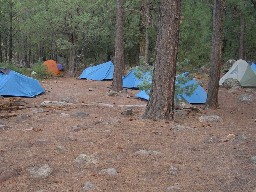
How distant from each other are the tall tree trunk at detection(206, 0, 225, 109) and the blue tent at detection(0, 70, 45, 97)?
6.67 m

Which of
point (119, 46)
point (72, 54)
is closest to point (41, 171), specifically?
point (119, 46)

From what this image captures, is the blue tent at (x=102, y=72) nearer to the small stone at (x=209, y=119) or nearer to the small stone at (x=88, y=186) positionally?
the small stone at (x=209, y=119)

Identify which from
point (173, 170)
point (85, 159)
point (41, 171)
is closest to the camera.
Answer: point (41, 171)

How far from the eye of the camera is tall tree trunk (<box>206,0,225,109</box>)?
10.8 metres

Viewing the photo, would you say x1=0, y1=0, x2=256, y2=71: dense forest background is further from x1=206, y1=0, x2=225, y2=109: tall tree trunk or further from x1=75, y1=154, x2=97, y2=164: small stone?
x1=75, y1=154, x2=97, y2=164: small stone

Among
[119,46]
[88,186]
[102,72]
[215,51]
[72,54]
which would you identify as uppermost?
[119,46]

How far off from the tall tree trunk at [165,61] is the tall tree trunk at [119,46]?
21.0ft

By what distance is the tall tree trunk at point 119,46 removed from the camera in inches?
579

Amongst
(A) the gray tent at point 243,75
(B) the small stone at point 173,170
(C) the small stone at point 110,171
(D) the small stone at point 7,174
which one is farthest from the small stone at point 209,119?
(A) the gray tent at point 243,75

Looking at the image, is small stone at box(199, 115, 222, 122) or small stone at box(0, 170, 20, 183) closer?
small stone at box(0, 170, 20, 183)

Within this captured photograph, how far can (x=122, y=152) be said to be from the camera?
6.33 metres

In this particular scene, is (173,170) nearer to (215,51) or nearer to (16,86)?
(215,51)

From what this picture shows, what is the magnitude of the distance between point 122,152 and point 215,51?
5.91 metres

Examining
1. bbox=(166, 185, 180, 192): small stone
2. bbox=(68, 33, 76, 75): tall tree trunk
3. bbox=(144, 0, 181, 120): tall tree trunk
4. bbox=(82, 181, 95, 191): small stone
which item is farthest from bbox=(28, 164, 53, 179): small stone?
bbox=(68, 33, 76, 75): tall tree trunk
